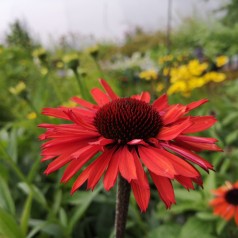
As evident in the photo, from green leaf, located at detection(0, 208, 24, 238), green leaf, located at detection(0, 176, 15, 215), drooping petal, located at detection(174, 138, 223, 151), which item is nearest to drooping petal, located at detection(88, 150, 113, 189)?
drooping petal, located at detection(174, 138, 223, 151)

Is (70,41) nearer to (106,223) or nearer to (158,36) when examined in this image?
(158,36)

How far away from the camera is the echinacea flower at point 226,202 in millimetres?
873

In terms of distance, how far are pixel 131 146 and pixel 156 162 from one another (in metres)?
0.07

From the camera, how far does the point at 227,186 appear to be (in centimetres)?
93

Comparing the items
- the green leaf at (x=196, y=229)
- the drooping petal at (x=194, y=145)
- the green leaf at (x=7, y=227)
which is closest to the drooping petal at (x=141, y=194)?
the drooping petal at (x=194, y=145)

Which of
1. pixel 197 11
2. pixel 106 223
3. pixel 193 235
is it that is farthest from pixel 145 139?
pixel 197 11

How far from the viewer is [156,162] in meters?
0.44

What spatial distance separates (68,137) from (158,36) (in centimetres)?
570

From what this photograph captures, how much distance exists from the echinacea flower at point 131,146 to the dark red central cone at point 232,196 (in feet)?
1.31

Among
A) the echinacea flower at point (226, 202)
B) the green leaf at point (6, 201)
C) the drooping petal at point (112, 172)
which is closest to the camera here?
the drooping petal at point (112, 172)

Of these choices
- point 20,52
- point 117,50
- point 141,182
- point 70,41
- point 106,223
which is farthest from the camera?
point 117,50

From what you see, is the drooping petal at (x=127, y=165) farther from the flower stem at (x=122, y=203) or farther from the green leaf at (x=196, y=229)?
the green leaf at (x=196, y=229)

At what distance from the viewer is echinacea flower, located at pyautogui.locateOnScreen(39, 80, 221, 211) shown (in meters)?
0.43

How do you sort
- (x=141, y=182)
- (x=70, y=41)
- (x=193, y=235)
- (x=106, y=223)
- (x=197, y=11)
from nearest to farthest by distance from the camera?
(x=141, y=182)
(x=193, y=235)
(x=106, y=223)
(x=70, y=41)
(x=197, y=11)
